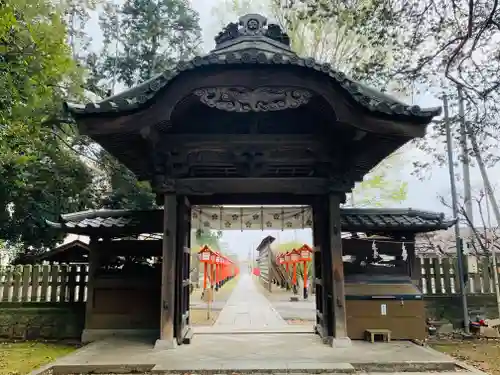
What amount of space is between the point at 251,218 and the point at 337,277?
518 cm

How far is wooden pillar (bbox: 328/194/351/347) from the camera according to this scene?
6.56 metres

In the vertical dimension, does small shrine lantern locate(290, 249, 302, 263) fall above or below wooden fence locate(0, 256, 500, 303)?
above

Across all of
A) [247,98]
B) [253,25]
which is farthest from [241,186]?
[253,25]

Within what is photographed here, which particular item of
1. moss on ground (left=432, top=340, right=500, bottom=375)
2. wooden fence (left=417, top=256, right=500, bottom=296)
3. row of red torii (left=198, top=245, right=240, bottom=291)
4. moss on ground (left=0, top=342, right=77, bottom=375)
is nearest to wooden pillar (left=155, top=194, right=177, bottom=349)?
moss on ground (left=0, top=342, right=77, bottom=375)

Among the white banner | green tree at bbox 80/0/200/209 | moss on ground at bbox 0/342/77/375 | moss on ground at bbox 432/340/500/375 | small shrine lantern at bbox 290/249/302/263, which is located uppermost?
green tree at bbox 80/0/200/209

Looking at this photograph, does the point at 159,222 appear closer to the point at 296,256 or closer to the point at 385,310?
the point at 385,310

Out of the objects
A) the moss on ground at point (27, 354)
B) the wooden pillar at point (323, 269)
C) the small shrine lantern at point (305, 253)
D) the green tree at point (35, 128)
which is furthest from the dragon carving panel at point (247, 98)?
the small shrine lantern at point (305, 253)

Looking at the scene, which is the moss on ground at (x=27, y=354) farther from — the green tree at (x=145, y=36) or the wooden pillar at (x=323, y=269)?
the green tree at (x=145, y=36)

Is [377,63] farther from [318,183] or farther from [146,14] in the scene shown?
[146,14]

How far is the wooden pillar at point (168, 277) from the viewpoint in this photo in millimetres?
6441

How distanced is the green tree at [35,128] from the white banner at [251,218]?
4682 millimetres

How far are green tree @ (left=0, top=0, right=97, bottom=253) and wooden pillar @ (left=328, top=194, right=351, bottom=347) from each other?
6787 millimetres

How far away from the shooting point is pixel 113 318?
320 inches

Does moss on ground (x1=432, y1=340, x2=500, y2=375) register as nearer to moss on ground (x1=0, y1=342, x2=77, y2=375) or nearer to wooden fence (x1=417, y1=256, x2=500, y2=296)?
wooden fence (x1=417, y1=256, x2=500, y2=296)
